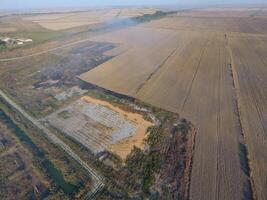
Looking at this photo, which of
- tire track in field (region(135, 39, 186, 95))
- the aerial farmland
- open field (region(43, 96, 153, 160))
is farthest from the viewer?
tire track in field (region(135, 39, 186, 95))

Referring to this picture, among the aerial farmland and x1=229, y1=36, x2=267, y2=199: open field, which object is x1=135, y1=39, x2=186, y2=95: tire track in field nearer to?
the aerial farmland

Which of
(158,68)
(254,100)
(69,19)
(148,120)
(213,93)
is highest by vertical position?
(254,100)

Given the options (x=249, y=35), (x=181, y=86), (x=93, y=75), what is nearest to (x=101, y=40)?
(x=93, y=75)

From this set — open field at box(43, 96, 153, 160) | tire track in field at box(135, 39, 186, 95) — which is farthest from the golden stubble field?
open field at box(43, 96, 153, 160)

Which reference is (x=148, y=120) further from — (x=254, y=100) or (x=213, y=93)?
(x=254, y=100)

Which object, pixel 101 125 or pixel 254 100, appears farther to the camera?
pixel 254 100

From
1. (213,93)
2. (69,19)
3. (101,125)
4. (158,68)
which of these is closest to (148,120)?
(101,125)
